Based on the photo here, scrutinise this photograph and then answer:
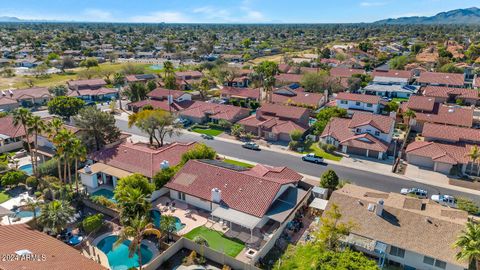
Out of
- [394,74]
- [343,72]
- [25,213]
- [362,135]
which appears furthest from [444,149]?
[343,72]

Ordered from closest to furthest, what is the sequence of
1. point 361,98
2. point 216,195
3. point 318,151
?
point 216,195
point 318,151
point 361,98

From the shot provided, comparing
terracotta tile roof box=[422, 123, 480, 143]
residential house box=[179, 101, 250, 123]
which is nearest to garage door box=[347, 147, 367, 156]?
terracotta tile roof box=[422, 123, 480, 143]

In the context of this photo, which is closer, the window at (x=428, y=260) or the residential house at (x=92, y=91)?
the window at (x=428, y=260)

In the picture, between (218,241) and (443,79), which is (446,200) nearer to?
(218,241)

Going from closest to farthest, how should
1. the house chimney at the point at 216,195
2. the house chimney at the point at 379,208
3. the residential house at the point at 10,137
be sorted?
the house chimney at the point at 379,208, the house chimney at the point at 216,195, the residential house at the point at 10,137

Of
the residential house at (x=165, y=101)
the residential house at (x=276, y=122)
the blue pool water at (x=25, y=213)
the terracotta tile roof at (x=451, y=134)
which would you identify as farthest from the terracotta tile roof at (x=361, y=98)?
the blue pool water at (x=25, y=213)

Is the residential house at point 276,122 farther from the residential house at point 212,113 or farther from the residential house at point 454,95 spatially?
the residential house at point 454,95
